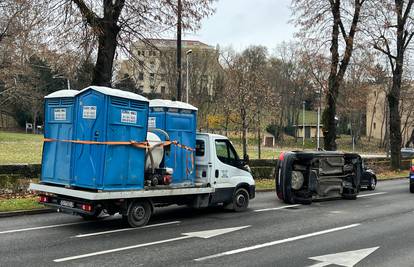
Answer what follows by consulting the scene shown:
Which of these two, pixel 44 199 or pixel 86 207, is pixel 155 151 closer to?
pixel 86 207

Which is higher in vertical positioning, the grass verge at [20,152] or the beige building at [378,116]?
the beige building at [378,116]

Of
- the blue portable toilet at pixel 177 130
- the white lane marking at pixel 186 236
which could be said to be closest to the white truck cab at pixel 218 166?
the blue portable toilet at pixel 177 130

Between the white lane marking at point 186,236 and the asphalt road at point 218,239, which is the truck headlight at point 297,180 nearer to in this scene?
the asphalt road at point 218,239

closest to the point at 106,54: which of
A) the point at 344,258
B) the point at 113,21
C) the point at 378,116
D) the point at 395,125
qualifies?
the point at 113,21

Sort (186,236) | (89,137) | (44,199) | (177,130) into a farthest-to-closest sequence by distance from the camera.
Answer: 1. (177,130)
2. (44,199)
3. (89,137)
4. (186,236)

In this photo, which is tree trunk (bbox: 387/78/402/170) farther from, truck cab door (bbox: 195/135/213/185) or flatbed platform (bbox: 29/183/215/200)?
flatbed platform (bbox: 29/183/215/200)

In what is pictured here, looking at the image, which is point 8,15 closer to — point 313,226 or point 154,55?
point 154,55

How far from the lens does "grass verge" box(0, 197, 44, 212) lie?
12.3 meters

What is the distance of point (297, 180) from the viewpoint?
619 inches

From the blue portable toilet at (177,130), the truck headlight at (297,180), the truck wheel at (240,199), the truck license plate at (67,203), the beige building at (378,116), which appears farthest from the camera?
the beige building at (378,116)

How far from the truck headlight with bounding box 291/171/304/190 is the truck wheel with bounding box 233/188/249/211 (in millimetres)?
2605

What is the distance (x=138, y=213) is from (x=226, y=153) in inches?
138

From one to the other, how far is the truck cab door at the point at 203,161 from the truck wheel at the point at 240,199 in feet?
4.00

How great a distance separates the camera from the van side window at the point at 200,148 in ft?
42.0
